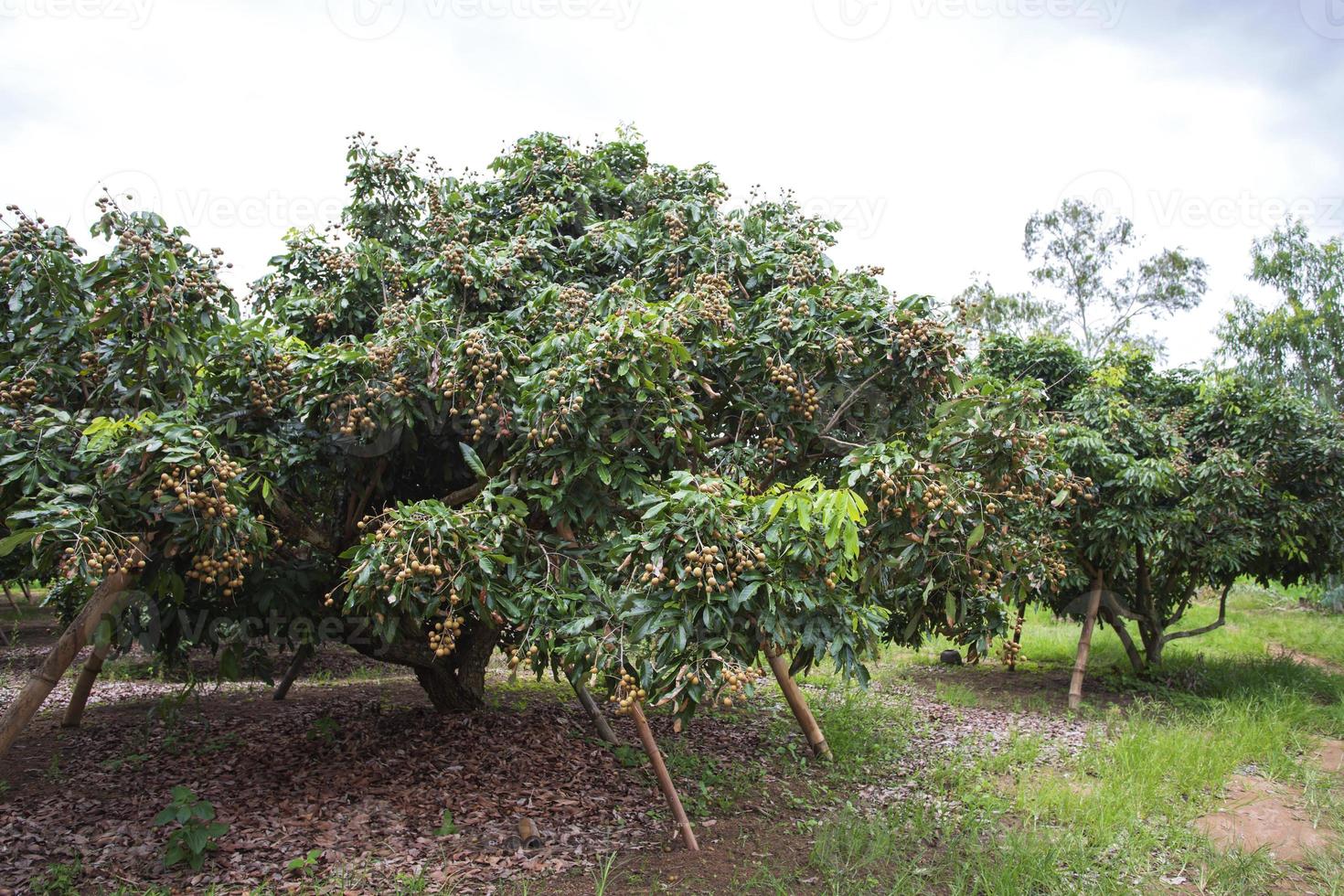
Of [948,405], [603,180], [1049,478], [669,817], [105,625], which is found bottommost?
[669,817]

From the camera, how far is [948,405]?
3715 millimetres

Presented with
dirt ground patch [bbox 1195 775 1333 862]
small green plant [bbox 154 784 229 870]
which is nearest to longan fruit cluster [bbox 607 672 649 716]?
small green plant [bbox 154 784 229 870]

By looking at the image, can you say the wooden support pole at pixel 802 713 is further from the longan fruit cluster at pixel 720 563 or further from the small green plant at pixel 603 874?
the longan fruit cluster at pixel 720 563

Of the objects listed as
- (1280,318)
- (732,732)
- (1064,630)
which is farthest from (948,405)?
(1280,318)

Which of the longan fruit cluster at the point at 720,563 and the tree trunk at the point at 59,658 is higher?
the longan fruit cluster at the point at 720,563

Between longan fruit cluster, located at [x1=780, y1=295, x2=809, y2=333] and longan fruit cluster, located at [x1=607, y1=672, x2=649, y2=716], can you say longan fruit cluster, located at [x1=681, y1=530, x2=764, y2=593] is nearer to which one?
longan fruit cluster, located at [x1=607, y1=672, x2=649, y2=716]

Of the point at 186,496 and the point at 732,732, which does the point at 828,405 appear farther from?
the point at 732,732

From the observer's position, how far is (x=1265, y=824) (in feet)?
15.6

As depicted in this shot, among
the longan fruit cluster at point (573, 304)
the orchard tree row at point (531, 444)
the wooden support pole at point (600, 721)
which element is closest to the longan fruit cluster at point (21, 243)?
the orchard tree row at point (531, 444)

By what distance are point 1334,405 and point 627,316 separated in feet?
48.8

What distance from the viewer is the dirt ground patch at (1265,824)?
4.44 meters

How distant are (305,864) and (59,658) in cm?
139

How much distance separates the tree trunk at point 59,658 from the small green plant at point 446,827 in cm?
188

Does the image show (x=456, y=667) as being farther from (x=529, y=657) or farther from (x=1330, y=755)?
(x=1330, y=755)
